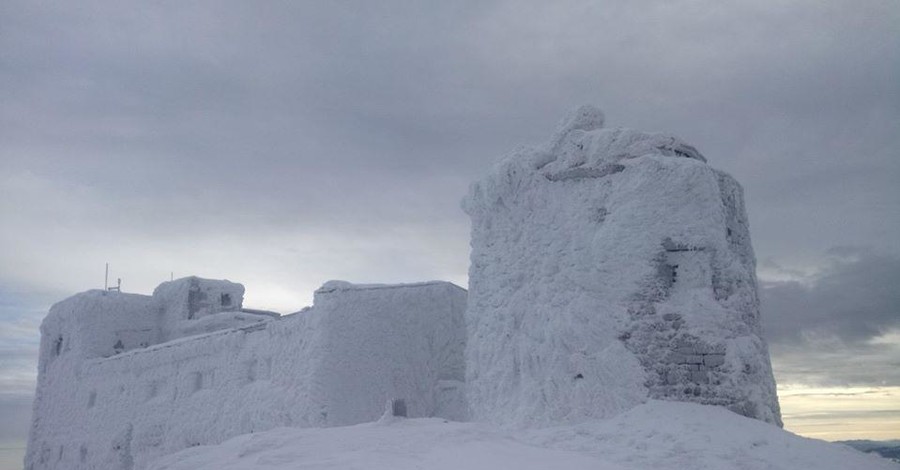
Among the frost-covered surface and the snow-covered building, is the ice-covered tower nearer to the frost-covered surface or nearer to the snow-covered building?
the snow-covered building

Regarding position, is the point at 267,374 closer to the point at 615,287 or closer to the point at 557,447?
the point at 615,287

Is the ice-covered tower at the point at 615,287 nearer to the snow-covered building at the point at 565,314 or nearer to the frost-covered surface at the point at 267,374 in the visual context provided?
the snow-covered building at the point at 565,314

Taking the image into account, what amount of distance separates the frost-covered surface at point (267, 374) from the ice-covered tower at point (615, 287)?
460cm

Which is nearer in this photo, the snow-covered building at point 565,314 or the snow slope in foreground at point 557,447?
the snow slope in foreground at point 557,447

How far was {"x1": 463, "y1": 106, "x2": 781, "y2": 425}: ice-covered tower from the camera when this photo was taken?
968 centimetres

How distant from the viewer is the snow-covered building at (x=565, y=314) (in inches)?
385

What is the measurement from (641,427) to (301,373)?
8.71 metres

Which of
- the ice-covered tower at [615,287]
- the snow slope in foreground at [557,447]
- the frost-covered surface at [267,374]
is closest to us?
the snow slope in foreground at [557,447]

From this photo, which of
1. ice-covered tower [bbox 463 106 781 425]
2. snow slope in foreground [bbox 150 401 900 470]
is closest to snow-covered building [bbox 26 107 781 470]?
ice-covered tower [bbox 463 106 781 425]

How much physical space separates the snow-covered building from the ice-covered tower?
0.06ft

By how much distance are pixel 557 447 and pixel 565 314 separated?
228cm

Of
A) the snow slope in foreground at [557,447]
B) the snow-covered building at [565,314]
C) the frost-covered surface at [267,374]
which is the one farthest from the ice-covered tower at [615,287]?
the frost-covered surface at [267,374]

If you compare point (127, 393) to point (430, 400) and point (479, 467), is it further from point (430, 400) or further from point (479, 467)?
point (479, 467)

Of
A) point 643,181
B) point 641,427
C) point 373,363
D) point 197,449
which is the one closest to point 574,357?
point 641,427
